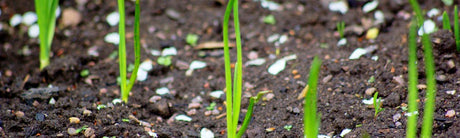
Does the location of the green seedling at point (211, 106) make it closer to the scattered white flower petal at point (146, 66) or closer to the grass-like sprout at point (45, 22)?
the scattered white flower petal at point (146, 66)

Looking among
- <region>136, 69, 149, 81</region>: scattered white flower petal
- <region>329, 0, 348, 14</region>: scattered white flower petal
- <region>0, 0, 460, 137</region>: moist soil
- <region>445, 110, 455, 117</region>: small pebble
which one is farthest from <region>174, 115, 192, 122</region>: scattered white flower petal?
<region>329, 0, 348, 14</region>: scattered white flower petal

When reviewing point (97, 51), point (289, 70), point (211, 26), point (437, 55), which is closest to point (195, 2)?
point (211, 26)

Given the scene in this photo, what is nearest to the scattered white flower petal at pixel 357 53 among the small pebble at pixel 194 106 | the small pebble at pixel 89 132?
the small pebble at pixel 194 106

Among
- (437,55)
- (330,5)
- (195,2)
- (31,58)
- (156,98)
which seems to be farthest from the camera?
(195,2)

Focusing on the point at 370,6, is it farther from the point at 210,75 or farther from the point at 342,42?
the point at 210,75

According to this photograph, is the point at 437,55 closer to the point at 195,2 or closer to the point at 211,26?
the point at 211,26
